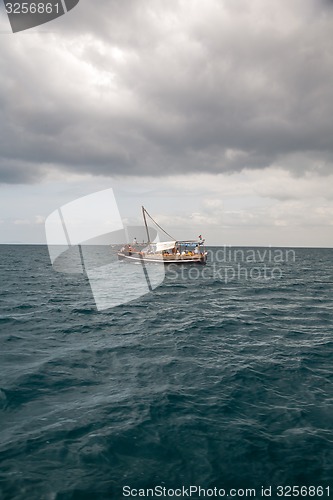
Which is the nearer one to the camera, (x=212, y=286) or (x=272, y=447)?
(x=272, y=447)

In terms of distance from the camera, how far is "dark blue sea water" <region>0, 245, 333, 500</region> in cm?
720

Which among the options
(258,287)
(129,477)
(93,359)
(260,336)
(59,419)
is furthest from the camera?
(258,287)

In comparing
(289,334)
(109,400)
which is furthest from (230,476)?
(289,334)

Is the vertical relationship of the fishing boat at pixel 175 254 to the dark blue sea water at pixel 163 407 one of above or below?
above

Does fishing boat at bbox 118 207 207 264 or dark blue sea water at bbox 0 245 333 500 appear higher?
fishing boat at bbox 118 207 207 264

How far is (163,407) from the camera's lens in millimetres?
10227

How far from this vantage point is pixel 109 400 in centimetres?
1062

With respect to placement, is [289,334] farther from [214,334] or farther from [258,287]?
[258,287]

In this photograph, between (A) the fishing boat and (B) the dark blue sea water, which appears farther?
(A) the fishing boat

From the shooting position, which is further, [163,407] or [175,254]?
[175,254]

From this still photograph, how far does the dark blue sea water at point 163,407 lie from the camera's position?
283 inches

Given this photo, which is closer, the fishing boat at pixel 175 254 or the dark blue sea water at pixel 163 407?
the dark blue sea water at pixel 163 407

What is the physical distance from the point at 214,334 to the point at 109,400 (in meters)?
9.80

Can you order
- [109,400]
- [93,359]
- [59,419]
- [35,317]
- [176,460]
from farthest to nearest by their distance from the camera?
[35,317] < [93,359] < [109,400] < [59,419] < [176,460]
